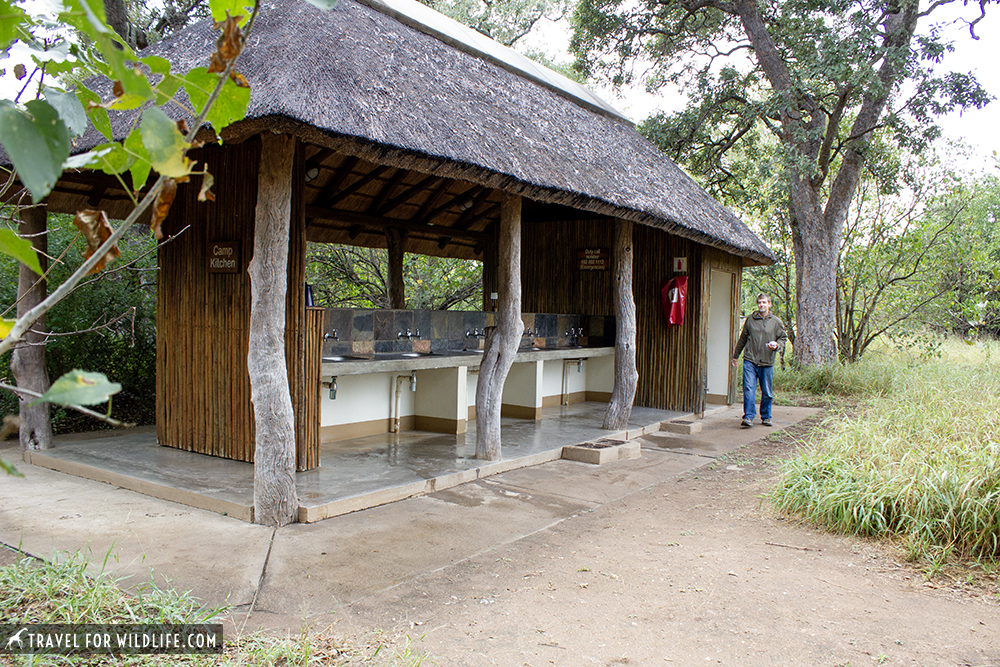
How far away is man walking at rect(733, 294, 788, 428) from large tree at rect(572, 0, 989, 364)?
11.9ft

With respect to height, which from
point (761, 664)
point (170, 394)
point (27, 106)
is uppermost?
point (27, 106)

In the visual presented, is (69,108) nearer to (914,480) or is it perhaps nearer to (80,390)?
(80,390)

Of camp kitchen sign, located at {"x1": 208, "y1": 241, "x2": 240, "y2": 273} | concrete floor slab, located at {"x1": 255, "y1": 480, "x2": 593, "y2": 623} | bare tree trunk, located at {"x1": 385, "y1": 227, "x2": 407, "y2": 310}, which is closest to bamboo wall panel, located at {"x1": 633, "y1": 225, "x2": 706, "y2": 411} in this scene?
bare tree trunk, located at {"x1": 385, "y1": 227, "x2": 407, "y2": 310}

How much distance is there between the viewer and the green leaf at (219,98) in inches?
41.9

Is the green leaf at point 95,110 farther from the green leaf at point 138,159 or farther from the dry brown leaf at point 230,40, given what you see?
the dry brown leaf at point 230,40

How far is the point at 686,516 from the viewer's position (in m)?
5.12

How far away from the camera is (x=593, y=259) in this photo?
1001cm

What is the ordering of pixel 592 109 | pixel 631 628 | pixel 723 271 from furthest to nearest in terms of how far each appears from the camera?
pixel 723 271 → pixel 592 109 → pixel 631 628

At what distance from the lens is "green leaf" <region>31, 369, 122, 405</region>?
0.73 m

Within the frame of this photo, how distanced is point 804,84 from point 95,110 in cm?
1130

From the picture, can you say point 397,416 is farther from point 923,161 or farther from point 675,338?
point 923,161

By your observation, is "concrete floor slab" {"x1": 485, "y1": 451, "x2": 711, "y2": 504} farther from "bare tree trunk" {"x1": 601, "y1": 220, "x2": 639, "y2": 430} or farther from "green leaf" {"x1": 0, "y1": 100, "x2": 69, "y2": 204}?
"green leaf" {"x1": 0, "y1": 100, "x2": 69, "y2": 204}

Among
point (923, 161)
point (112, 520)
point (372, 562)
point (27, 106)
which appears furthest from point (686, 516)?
point (923, 161)

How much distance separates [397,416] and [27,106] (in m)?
6.49
